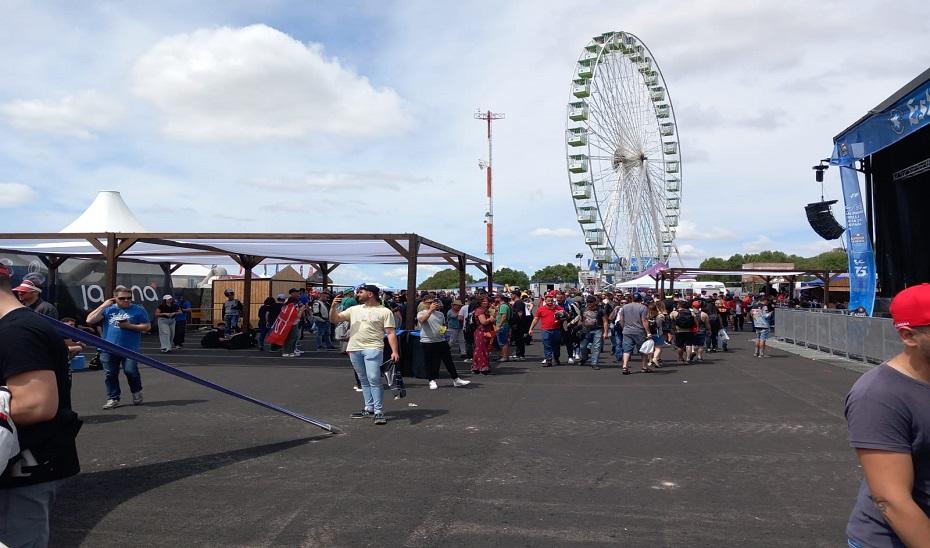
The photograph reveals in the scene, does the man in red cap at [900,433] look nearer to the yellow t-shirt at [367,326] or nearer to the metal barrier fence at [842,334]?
the yellow t-shirt at [367,326]

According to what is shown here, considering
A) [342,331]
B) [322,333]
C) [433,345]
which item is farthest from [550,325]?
[322,333]

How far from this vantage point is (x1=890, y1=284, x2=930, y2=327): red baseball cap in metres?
Result: 2.00

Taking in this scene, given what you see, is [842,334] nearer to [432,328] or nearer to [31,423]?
[432,328]

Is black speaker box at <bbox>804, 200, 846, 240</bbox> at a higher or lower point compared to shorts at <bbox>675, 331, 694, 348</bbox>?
higher

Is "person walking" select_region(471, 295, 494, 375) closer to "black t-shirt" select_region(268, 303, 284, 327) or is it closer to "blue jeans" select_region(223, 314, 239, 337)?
"black t-shirt" select_region(268, 303, 284, 327)

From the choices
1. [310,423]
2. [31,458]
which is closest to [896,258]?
[310,423]

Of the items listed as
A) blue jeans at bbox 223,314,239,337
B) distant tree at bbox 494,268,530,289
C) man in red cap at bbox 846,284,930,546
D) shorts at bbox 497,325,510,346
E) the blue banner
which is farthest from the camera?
distant tree at bbox 494,268,530,289

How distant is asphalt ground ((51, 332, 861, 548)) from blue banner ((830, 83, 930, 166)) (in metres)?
5.01

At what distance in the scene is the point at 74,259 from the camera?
21.0 meters

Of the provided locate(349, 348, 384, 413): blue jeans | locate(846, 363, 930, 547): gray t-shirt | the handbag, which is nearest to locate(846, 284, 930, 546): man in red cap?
locate(846, 363, 930, 547): gray t-shirt

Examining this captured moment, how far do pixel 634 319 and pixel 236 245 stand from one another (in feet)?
30.6

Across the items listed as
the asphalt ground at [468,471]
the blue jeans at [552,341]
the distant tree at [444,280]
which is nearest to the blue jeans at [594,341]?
the blue jeans at [552,341]

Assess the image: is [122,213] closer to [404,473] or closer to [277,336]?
[277,336]

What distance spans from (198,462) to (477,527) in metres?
2.88
